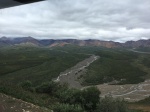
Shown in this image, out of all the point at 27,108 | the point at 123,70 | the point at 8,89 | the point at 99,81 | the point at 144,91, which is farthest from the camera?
the point at 123,70

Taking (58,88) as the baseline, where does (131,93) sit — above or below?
below

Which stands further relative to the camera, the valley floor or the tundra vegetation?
the valley floor

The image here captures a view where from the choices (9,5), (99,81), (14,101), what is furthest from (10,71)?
(9,5)

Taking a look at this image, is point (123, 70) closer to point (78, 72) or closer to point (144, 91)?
point (78, 72)

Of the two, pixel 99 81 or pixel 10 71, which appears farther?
pixel 10 71

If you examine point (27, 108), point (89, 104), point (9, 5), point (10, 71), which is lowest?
point (10, 71)

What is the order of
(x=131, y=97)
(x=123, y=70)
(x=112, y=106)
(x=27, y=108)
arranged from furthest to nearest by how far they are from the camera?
(x=123, y=70), (x=131, y=97), (x=112, y=106), (x=27, y=108)

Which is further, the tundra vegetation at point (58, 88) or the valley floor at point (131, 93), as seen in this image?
the valley floor at point (131, 93)

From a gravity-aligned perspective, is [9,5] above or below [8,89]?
above

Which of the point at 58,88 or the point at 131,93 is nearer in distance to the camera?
the point at 58,88

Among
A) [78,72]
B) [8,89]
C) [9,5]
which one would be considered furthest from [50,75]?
[9,5]
